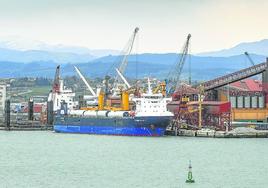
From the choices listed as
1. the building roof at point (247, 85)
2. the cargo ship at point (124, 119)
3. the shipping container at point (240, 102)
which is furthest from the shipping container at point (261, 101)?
the cargo ship at point (124, 119)

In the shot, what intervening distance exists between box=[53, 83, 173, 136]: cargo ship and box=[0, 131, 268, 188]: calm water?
10.6 ft

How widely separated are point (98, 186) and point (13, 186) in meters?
3.99

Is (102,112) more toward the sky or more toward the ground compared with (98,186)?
more toward the sky

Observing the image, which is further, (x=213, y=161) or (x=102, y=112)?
(x=102, y=112)

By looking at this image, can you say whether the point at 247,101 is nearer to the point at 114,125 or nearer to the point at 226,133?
the point at 226,133

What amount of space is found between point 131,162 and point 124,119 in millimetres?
28751

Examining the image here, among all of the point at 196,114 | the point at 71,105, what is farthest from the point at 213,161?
the point at 71,105

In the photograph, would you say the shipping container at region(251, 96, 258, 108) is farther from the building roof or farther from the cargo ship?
the cargo ship

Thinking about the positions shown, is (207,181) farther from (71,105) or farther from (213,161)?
(71,105)

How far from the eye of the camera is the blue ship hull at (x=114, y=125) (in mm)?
80500

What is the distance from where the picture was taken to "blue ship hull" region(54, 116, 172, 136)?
80500mm

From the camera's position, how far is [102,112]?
8762 cm

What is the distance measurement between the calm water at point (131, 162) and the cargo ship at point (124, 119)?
3222 mm

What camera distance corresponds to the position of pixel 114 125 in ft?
275
